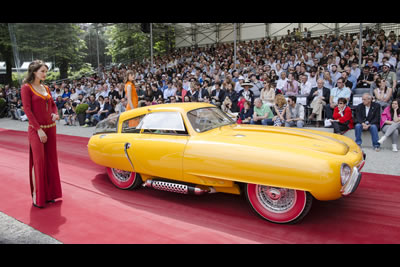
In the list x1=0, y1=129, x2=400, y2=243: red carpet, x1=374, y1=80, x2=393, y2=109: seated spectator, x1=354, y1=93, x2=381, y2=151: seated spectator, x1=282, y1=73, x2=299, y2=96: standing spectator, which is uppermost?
x1=282, y1=73, x2=299, y2=96: standing spectator

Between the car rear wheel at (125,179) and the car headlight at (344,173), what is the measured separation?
9.84 ft

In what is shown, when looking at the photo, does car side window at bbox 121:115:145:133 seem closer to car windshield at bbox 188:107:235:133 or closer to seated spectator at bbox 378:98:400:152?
car windshield at bbox 188:107:235:133

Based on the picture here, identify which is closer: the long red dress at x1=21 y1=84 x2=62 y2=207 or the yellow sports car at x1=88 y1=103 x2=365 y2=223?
the yellow sports car at x1=88 y1=103 x2=365 y2=223

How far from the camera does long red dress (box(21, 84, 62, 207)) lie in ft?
13.3

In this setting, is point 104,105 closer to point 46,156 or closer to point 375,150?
point 46,156

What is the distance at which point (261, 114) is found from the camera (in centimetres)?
868

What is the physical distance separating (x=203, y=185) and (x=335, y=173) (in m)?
1.71

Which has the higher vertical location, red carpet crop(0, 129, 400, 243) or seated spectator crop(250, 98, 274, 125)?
seated spectator crop(250, 98, 274, 125)

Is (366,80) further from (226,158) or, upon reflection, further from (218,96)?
(226,158)

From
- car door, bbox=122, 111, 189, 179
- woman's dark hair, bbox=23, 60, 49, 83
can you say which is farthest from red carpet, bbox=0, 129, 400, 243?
woman's dark hair, bbox=23, 60, 49, 83

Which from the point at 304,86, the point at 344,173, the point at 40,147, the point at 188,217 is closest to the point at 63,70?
the point at 304,86

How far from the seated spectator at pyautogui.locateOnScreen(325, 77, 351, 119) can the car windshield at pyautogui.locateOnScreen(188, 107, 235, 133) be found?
4.77 metres

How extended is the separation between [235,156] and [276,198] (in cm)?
71

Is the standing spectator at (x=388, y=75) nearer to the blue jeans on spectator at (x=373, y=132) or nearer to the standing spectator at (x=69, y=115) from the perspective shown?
the blue jeans on spectator at (x=373, y=132)
